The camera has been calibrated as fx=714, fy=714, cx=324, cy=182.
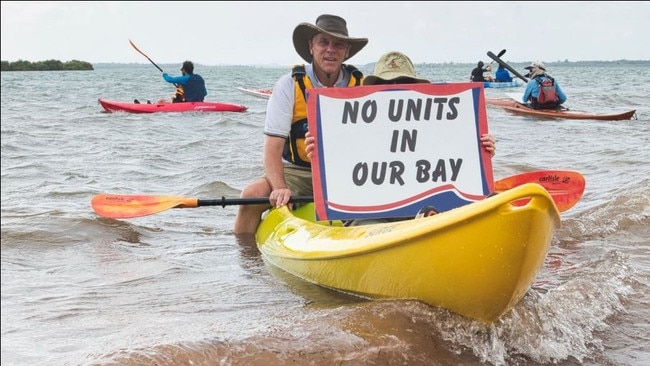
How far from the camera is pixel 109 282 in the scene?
422 cm

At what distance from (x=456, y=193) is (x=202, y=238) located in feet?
8.28

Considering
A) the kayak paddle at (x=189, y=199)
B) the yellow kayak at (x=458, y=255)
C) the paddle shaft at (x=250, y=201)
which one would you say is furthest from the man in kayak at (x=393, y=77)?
the kayak paddle at (x=189, y=199)

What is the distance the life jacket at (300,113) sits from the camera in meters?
4.59

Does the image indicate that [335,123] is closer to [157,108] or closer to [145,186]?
[145,186]

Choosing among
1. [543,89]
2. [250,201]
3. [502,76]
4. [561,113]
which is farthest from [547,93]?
[502,76]

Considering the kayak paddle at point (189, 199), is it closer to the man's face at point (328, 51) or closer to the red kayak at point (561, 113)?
the man's face at point (328, 51)

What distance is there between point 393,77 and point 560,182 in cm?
205

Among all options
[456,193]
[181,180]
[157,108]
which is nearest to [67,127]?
[157,108]

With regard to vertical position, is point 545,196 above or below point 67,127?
above

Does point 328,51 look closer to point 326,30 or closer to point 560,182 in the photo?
point 326,30

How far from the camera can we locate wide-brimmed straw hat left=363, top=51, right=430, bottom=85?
4062mm

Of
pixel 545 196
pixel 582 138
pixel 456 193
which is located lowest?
pixel 582 138

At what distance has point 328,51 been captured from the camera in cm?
454

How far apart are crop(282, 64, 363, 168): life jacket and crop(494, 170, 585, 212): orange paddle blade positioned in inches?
57.0
